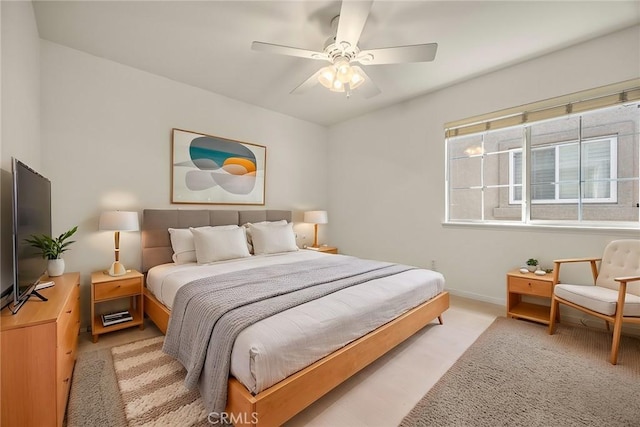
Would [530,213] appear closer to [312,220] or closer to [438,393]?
[438,393]

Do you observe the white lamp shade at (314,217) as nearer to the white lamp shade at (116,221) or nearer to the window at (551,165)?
the window at (551,165)

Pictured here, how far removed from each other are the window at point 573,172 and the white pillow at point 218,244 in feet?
11.4

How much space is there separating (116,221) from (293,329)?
2181mm

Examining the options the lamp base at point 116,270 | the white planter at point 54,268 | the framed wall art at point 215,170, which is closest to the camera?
the white planter at point 54,268

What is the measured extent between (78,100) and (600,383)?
5.00 m

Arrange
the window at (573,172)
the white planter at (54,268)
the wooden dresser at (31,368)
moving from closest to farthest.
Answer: the wooden dresser at (31,368)
the white planter at (54,268)
the window at (573,172)

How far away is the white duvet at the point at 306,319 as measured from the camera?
1328mm

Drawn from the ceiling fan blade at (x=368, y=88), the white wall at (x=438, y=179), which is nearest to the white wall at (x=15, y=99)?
the ceiling fan blade at (x=368, y=88)

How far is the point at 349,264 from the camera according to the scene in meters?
2.84

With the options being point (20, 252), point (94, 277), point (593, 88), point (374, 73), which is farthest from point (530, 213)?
point (94, 277)

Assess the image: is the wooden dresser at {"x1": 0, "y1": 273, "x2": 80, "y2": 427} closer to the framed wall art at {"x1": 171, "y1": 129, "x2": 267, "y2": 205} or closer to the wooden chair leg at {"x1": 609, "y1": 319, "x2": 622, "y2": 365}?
the framed wall art at {"x1": 171, "y1": 129, "x2": 267, "y2": 205}

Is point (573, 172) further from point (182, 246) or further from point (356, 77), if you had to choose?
point (182, 246)

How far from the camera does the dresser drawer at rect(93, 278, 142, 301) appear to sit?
242 centimetres

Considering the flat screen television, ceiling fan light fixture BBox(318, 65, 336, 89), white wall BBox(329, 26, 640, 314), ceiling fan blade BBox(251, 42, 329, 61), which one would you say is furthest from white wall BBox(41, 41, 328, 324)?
white wall BBox(329, 26, 640, 314)
